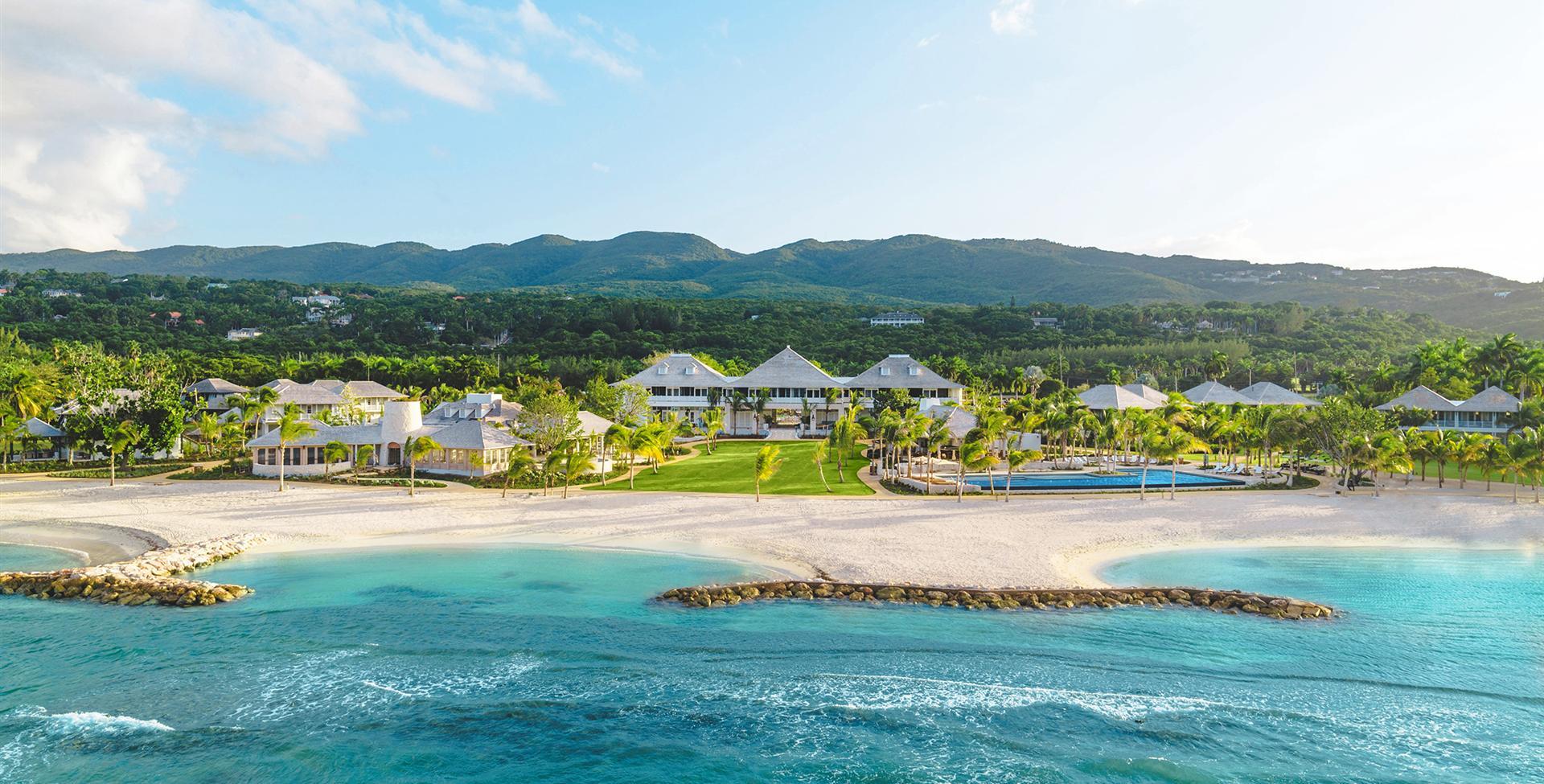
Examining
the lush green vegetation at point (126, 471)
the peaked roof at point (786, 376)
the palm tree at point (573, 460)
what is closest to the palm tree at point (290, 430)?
the lush green vegetation at point (126, 471)

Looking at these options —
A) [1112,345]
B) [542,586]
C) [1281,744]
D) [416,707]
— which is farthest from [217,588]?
[1112,345]

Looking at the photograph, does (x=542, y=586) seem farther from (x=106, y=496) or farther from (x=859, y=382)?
(x=859, y=382)

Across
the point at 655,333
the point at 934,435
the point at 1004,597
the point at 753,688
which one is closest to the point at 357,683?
the point at 753,688

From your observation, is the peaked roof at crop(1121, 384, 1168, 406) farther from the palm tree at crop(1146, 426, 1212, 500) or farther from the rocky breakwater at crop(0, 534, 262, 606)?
the rocky breakwater at crop(0, 534, 262, 606)

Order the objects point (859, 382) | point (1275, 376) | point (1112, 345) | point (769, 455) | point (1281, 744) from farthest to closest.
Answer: point (1112, 345) → point (1275, 376) → point (859, 382) → point (769, 455) → point (1281, 744)

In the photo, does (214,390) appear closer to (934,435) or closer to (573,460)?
(573,460)

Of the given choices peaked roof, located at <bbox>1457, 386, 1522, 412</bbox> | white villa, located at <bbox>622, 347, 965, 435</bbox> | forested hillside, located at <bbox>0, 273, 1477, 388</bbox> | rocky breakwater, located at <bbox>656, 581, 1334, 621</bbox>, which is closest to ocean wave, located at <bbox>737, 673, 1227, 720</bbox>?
rocky breakwater, located at <bbox>656, 581, 1334, 621</bbox>
